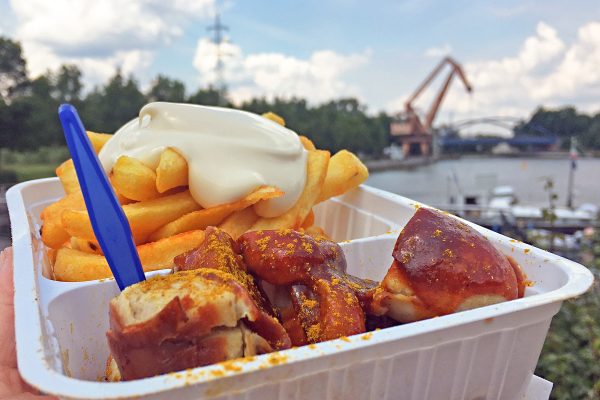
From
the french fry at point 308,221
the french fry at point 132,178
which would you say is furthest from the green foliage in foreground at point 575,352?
the french fry at point 132,178

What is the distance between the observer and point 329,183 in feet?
7.93

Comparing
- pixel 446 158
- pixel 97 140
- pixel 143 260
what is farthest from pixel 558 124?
pixel 143 260

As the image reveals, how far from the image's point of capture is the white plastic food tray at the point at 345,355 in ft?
2.91

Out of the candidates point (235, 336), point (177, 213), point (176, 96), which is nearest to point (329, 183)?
point (177, 213)

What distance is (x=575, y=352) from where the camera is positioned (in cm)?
469

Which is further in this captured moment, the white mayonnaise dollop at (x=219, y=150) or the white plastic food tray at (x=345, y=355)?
the white mayonnaise dollop at (x=219, y=150)

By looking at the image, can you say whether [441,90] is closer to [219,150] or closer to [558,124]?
[558,124]

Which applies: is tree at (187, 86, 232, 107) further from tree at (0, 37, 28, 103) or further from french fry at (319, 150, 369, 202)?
french fry at (319, 150, 369, 202)

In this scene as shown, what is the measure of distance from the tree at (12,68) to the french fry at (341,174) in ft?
94.7

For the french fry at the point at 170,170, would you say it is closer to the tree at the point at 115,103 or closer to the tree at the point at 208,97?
the tree at the point at 115,103

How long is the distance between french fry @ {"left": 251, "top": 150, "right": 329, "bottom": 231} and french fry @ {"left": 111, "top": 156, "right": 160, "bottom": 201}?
46 centimetres

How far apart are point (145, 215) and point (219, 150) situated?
0.41 m

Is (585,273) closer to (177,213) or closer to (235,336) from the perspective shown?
(235,336)

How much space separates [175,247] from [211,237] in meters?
0.53
